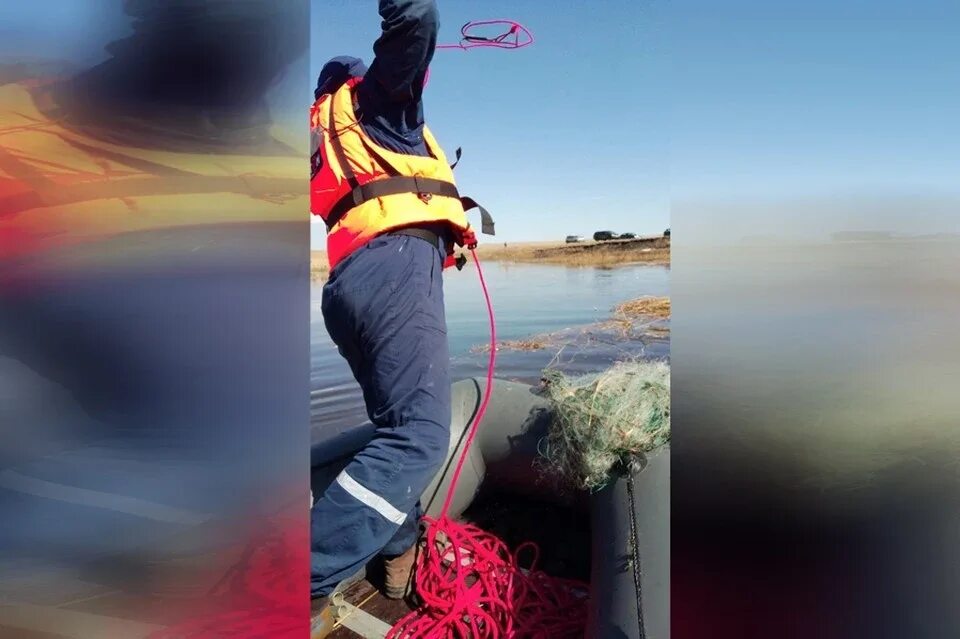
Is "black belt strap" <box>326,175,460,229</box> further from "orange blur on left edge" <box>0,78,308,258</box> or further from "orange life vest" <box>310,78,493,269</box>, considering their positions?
"orange blur on left edge" <box>0,78,308,258</box>

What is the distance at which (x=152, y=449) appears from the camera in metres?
0.65

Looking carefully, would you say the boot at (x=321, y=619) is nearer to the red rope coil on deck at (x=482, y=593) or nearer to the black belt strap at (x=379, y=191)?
the red rope coil on deck at (x=482, y=593)

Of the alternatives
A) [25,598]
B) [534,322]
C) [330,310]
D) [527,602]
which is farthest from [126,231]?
[534,322]

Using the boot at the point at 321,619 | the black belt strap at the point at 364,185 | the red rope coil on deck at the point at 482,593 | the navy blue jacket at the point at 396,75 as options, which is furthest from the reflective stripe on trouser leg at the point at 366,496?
the navy blue jacket at the point at 396,75

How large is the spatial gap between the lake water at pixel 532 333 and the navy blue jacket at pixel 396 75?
20.6 inches

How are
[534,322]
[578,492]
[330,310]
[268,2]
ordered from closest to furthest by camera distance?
1. [268,2]
2. [330,310]
3. [578,492]
4. [534,322]

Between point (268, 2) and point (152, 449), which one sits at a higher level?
point (268, 2)

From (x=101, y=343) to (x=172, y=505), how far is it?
0.18 metres

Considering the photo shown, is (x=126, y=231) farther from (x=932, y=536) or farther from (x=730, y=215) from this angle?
(x=932, y=536)

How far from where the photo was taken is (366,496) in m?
1.60

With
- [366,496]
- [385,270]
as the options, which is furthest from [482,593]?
[385,270]

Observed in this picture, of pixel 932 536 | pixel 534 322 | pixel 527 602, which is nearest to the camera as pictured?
pixel 932 536

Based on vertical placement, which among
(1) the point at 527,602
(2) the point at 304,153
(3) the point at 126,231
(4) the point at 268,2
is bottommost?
(1) the point at 527,602

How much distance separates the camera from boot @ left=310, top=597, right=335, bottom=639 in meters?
1.70
